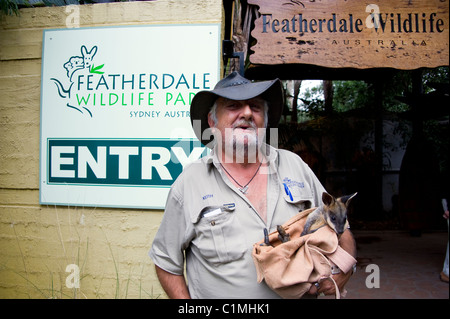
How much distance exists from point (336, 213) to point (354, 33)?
1807mm

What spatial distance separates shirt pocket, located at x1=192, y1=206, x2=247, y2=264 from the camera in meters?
1.80

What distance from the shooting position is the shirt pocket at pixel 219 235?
5.90ft

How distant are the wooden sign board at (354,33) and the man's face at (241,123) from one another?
83 cm

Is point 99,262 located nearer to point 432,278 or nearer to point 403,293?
point 403,293

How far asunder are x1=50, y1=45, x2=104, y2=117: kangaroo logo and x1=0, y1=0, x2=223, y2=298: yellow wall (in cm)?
27

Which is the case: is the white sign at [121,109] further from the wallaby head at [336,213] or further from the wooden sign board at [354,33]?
the wallaby head at [336,213]

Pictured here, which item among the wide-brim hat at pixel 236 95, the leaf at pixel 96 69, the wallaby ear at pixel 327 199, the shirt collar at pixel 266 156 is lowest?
the wallaby ear at pixel 327 199

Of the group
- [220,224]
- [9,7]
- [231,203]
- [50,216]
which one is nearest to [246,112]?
[231,203]

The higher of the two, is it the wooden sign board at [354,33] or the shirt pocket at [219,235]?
the wooden sign board at [354,33]

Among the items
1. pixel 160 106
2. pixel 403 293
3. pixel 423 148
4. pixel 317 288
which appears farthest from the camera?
pixel 423 148

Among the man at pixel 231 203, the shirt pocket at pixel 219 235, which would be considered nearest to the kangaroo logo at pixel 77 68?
the man at pixel 231 203

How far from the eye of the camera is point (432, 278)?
5.25 meters
